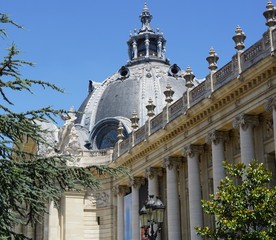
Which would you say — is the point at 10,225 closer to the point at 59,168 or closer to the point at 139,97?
the point at 59,168

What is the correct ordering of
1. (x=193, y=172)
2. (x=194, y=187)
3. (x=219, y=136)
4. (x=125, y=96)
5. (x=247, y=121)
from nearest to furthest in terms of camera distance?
(x=247, y=121), (x=219, y=136), (x=194, y=187), (x=193, y=172), (x=125, y=96)

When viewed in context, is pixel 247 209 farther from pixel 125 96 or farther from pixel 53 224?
pixel 125 96

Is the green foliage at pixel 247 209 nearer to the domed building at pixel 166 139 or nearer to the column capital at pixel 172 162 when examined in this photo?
the domed building at pixel 166 139

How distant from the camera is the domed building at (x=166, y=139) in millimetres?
32594

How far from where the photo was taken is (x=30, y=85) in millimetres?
21125

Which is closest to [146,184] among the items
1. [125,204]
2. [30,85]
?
[125,204]

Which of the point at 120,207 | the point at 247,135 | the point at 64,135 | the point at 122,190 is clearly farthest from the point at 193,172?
the point at 64,135

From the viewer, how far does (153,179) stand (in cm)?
4481

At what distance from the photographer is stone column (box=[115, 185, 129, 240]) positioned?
49406 mm

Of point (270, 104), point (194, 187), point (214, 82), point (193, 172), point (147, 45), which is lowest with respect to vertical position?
point (194, 187)

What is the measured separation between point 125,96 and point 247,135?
28175mm

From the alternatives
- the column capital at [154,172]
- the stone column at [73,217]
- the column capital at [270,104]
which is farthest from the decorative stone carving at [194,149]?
the stone column at [73,217]

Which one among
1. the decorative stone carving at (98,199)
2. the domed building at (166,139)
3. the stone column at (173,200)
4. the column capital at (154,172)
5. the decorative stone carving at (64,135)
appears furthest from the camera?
the decorative stone carving at (64,135)

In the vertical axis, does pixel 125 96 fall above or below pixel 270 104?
above
